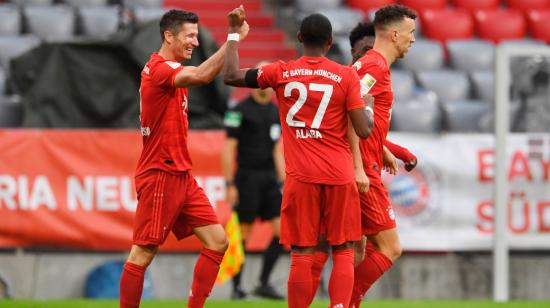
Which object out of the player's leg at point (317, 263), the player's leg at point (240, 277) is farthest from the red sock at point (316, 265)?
the player's leg at point (240, 277)

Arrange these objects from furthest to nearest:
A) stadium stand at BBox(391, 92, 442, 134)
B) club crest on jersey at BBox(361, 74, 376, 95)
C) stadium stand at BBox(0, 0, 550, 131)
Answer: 1. stadium stand at BBox(0, 0, 550, 131)
2. stadium stand at BBox(391, 92, 442, 134)
3. club crest on jersey at BBox(361, 74, 376, 95)

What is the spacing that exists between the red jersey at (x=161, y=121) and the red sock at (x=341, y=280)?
1.28 meters

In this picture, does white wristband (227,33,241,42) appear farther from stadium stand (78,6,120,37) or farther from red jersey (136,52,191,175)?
stadium stand (78,6,120,37)

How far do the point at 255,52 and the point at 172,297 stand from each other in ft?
13.8

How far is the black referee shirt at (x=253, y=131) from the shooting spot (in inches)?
500

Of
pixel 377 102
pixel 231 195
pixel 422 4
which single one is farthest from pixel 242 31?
pixel 422 4

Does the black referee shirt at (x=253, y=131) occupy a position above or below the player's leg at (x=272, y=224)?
above

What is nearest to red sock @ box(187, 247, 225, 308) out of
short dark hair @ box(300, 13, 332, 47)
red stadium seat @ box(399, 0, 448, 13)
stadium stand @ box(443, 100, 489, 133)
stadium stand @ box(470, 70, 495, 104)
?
short dark hair @ box(300, 13, 332, 47)

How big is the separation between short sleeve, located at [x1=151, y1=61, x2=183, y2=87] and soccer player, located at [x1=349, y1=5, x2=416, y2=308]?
1196mm

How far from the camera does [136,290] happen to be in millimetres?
8688

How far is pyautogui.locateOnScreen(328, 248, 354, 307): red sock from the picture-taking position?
26.7 feet

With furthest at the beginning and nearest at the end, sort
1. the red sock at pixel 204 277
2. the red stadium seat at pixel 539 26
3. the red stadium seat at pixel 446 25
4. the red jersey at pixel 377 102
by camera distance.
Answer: the red stadium seat at pixel 539 26 < the red stadium seat at pixel 446 25 < the red sock at pixel 204 277 < the red jersey at pixel 377 102

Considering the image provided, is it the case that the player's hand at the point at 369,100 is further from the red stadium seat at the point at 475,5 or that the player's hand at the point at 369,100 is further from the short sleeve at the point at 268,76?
the red stadium seat at the point at 475,5

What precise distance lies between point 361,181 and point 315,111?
0.56 m
